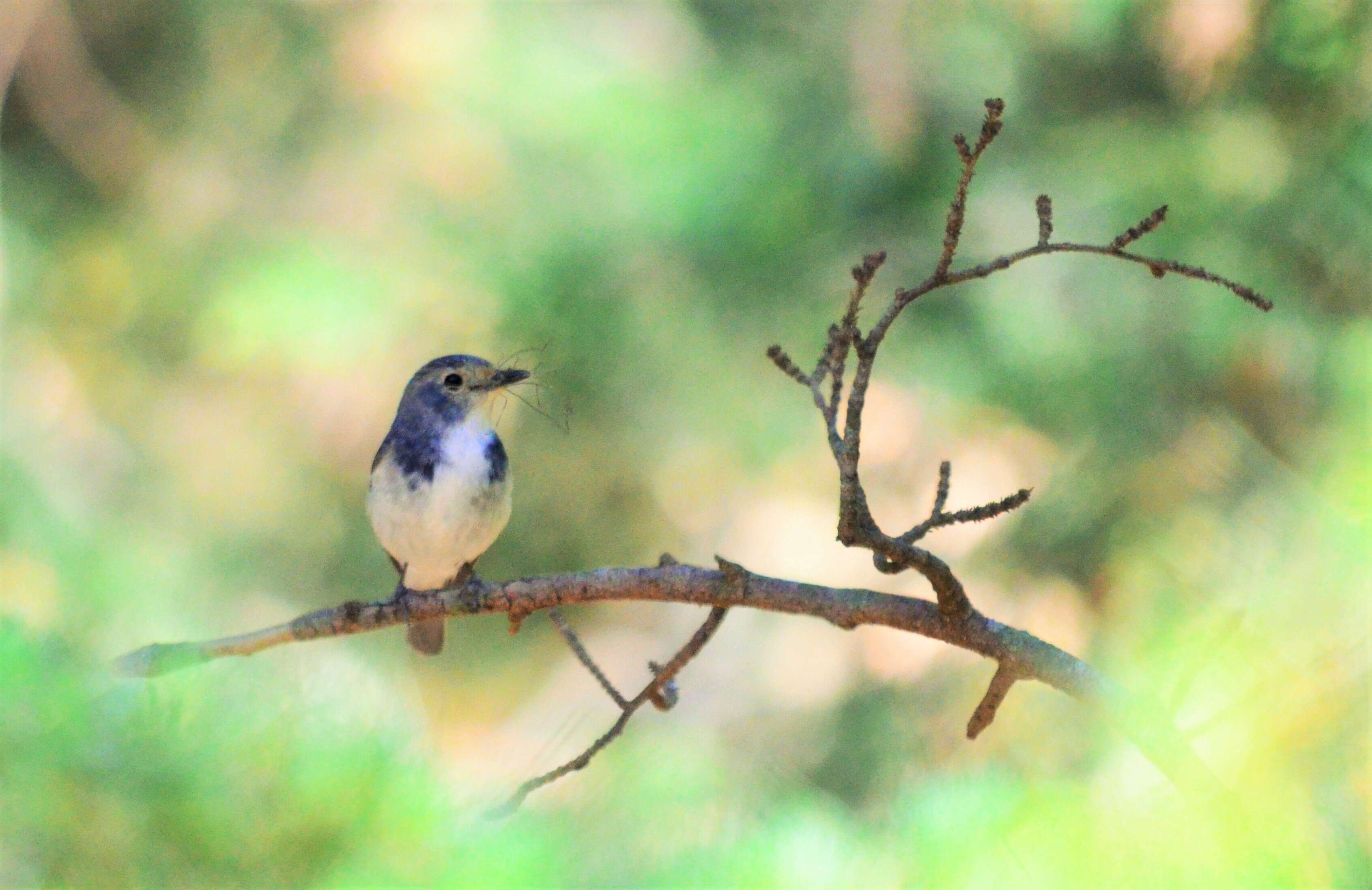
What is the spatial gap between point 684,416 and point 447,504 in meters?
1.41

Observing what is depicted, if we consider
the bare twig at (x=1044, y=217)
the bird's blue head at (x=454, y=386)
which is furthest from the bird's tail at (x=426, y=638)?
the bare twig at (x=1044, y=217)

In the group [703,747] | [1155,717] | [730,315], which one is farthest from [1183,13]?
[1155,717]

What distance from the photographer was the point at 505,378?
114 inches

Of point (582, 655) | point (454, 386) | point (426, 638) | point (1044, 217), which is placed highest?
point (454, 386)

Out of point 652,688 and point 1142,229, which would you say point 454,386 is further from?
point 1142,229

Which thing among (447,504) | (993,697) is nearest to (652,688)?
(993,697)

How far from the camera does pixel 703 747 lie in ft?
11.2

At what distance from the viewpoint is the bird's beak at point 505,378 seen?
2.86 m

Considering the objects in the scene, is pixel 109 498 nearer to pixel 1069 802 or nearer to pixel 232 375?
pixel 232 375

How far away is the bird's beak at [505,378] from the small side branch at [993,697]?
5.02ft

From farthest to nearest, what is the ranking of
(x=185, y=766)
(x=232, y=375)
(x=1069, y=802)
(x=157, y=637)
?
(x=232, y=375), (x=157, y=637), (x=1069, y=802), (x=185, y=766)

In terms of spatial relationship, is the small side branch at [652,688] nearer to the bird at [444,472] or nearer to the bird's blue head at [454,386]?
the bird at [444,472]

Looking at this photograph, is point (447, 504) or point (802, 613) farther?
point (447, 504)

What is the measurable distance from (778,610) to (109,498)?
3520 millimetres
